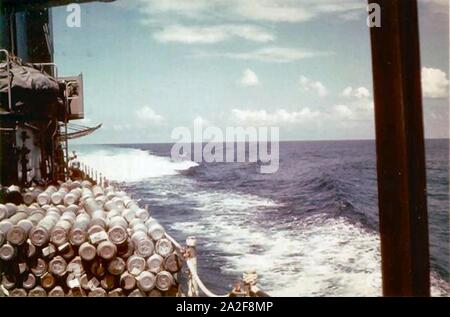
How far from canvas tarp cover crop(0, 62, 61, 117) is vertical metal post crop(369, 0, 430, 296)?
6747 millimetres

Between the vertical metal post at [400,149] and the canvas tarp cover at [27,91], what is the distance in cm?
675

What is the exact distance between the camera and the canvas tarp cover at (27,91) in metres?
7.47

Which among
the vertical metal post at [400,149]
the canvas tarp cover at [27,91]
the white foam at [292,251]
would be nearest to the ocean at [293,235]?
the white foam at [292,251]

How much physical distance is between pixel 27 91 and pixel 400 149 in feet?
24.5

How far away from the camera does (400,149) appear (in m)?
3.38

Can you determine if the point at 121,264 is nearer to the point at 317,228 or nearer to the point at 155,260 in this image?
the point at 155,260

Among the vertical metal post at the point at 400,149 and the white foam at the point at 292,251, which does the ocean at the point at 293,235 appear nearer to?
the white foam at the point at 292,251

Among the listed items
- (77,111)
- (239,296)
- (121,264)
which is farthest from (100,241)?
(77,111)

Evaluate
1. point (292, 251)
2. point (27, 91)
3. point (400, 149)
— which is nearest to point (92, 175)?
point (27, 91)

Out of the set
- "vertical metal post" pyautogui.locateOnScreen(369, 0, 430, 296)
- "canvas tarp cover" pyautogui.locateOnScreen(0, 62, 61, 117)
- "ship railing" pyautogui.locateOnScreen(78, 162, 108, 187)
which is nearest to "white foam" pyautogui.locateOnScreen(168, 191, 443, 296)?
"ship railing" pyautogui.locateOnScreen(78, 162, 108, 187)

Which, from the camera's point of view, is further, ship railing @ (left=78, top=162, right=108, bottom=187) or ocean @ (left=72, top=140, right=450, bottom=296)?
ship railing @ (left=78, top=162, right=108, bottom=187)

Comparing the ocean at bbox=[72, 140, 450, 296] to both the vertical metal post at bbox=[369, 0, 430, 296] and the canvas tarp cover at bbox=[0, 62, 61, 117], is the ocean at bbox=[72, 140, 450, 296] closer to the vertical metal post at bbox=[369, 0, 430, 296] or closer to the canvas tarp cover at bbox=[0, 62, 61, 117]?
the canvas tarp cover at bbox=[0, 62, 61, 117]

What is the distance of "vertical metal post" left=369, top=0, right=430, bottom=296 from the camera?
3348 millimetres
